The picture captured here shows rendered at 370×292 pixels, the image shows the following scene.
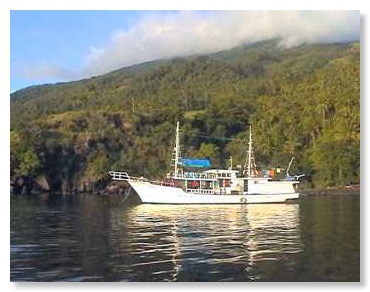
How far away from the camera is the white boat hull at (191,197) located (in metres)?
7.12

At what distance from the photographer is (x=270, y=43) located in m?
6.56

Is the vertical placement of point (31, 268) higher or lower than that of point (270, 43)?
lower

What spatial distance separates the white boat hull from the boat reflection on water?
8 cm

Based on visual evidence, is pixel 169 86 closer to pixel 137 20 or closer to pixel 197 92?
pixel 197 92

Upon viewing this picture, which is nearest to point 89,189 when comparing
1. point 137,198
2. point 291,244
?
point 137,198

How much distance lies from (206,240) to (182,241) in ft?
0.76

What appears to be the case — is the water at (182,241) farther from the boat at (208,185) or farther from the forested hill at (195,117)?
the forested hill at (195,117)

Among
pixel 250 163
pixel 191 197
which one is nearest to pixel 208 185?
pixel 191 197

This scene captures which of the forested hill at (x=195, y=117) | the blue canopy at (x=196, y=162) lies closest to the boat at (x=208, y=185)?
the blue canopy at (x=196, y=162)

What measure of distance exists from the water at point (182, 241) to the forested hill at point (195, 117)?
1.27 feet

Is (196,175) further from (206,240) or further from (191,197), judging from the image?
(206,240)

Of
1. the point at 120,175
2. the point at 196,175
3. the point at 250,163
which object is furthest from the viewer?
the point at 196,175

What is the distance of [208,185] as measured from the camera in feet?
24.1
